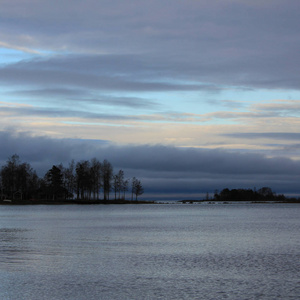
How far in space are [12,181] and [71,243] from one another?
13401 cm

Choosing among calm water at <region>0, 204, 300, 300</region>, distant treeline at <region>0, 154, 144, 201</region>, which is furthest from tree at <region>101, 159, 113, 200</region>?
calm water at <region>0, 204, 300, 300</region>

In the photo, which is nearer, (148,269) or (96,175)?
(148,269)

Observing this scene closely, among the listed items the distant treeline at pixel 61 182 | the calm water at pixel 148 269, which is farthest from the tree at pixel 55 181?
the calm water at pixel 148 269

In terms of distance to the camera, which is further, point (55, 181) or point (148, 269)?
point (55, 181)

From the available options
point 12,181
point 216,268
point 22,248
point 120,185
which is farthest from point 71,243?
point 120,185

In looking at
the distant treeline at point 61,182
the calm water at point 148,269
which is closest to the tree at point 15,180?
the distant treeline at point 61,182

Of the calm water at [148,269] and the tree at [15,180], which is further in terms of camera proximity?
the tree at [15,180]

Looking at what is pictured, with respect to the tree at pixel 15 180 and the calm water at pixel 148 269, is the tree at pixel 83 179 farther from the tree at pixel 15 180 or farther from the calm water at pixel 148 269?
the calm water at pixel 148 269

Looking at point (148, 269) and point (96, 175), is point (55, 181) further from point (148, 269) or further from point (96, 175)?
point (148, 269)

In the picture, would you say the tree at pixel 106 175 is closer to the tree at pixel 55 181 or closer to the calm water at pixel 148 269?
the tree at pixel 55 181

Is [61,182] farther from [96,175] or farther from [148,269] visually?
[148,269]

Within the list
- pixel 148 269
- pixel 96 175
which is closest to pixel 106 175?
pixel 96 175

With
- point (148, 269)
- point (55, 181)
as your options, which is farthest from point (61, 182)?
point (148, 269)

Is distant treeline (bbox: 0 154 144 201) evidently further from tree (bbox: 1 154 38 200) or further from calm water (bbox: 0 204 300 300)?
calm water (bbox: 0 204 300 300)
